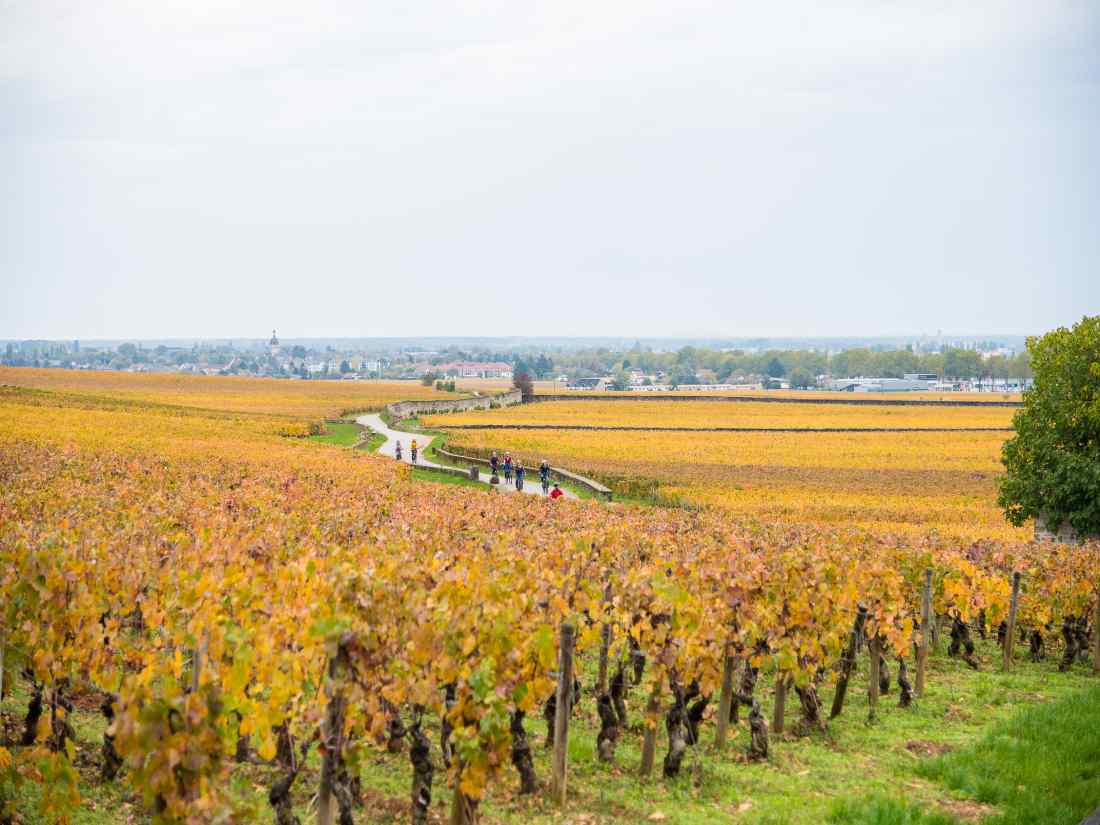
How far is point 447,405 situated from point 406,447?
5151cm

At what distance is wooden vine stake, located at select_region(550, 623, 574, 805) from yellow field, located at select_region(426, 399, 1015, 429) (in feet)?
258

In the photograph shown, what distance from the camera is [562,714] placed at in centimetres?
1109

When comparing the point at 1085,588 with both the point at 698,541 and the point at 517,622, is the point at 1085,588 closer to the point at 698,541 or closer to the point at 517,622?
the point at 698,541

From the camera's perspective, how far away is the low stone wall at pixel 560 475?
1895 inches

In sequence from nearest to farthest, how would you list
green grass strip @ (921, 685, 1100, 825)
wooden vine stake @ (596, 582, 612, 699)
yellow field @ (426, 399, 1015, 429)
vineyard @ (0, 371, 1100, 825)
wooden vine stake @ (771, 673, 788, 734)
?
vineyard @ (0, 371, 1100, 825)
green grass strip @ (921, 685, 1100, 825)
wooden vine stake @ (596, 582, 612, 699)
wooden vine stake @ (771, 673, 788, 734)
yellow field @ (426, 399, 1015, 429)

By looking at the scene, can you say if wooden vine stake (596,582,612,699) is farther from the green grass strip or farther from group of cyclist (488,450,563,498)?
group of cyclist (488,450,563,498)

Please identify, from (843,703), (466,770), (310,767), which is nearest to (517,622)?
(466,770)

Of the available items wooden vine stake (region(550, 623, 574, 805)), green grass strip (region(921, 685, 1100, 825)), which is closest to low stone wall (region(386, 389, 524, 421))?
green grass strip (region(921, 685, 1100, 825))

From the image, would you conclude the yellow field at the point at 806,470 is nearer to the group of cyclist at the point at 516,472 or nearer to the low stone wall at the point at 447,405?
the group of cyclist at the point at 516,472

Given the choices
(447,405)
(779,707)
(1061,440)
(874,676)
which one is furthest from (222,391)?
(779,707)

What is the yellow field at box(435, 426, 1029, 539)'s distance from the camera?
150 ft

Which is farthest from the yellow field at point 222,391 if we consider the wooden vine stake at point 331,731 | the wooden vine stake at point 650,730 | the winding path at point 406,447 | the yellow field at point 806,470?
the wooden vine stake at point 331,731

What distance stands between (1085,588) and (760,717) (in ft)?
30.1

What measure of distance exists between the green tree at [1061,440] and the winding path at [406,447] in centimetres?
1656
